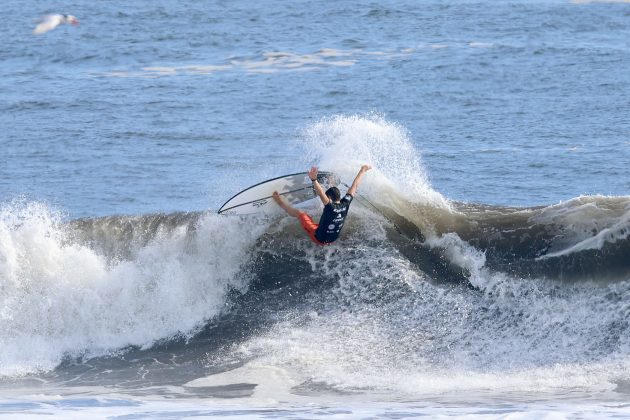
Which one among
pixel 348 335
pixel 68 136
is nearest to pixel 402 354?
pixel 348 335

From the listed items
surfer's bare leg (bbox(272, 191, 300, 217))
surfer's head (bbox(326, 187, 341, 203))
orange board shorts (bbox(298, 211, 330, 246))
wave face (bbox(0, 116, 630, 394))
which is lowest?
wave face (bbox(0, 116, 630, 394))

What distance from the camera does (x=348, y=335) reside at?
1316cm

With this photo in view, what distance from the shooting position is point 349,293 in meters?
13.9

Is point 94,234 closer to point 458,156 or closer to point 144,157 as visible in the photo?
point 144,157

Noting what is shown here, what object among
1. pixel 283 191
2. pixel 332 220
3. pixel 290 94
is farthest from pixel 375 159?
pixel 290 94

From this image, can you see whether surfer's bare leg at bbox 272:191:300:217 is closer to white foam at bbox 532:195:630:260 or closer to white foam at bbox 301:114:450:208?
white foam at bbox 301:114:450:208

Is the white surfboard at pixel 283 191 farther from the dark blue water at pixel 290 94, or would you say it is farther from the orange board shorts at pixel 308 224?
the dark blue water at pixel 290 94

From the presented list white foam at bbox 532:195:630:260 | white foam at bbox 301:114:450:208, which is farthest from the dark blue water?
white foam at bbox 532:195:630:260

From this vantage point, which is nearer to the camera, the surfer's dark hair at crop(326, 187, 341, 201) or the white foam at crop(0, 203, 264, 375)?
the surfer's dark hair at crop(326, 187, 341, 201)

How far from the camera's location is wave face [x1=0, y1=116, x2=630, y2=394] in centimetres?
1255

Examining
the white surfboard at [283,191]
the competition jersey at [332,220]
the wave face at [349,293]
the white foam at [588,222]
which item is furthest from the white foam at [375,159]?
the white foam at [588,222]

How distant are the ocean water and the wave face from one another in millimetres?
29

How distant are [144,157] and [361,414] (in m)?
12.9

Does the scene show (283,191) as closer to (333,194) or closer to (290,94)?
(333,194)
